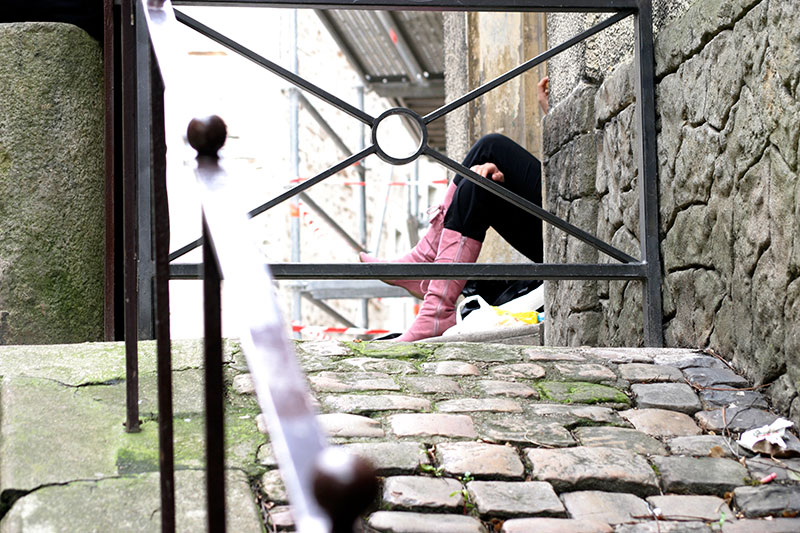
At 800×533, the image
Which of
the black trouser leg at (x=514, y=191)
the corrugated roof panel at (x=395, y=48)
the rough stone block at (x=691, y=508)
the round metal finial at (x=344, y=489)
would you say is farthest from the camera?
the corrugated roof panel at (x=395, y=48)

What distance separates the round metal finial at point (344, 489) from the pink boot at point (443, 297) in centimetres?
303

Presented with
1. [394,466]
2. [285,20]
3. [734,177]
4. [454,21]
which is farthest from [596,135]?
[285,20]

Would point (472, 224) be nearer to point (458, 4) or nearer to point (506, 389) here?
point (458, 4)

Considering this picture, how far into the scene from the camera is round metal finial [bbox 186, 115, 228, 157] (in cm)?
99

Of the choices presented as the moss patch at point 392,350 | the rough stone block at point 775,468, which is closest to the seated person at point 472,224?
the moss patch at point 392,350

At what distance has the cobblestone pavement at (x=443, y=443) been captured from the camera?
61.6 inches

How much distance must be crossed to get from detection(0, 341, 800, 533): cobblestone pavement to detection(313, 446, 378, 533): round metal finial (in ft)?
3.13

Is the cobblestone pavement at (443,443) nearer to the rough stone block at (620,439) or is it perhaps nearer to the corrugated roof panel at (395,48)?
the rough stone block at (620,439)

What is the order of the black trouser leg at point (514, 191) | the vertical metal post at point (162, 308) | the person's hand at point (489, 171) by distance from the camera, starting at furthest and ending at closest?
the person's hand at point (489, 171) < the black trouser leg at point (514, 191) < the vertical metal post at point (162, 308)

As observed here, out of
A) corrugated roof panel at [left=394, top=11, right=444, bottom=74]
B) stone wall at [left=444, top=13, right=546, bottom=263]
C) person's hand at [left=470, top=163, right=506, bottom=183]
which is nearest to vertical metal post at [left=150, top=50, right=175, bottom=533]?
person's hand at [left=470, top=163, right=506, bottom=183]

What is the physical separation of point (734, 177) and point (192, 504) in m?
1.45

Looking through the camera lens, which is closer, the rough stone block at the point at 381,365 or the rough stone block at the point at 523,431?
the rough stone block at the point at 523,431

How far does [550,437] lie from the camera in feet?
6.24

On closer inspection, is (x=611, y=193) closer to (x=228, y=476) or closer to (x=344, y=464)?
(x=228, y=476)
